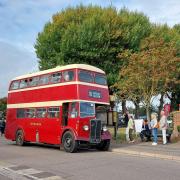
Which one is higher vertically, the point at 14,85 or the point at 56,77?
the point at 14,85

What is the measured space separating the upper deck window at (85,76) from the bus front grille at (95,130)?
6.81ft

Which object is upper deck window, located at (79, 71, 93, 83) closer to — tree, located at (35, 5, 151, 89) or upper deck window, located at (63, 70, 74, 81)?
upper deck window, located at (63, 70, 74, 81)

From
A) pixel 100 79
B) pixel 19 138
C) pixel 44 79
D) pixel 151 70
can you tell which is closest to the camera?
pixel 100 79

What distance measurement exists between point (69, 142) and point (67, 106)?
1.85m

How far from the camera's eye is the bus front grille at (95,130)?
2106 cm

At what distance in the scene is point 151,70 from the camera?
35.2 metres

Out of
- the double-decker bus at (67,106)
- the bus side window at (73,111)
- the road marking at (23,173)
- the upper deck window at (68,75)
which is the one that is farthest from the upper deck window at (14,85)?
the road marking at (23,173)

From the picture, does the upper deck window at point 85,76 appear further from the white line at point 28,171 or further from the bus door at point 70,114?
the white line at point 28,171

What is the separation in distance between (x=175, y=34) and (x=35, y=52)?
15832 millimetres

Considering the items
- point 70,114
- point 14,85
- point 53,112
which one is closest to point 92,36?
point 14,85

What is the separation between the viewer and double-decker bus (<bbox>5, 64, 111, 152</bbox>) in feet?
68.8

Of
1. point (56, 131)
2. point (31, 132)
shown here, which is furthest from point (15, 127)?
point (56, 131)

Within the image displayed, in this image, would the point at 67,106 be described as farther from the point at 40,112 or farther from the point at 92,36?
the point at 92,36

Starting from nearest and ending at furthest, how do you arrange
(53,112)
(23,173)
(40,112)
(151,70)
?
(23,173) → (53,112) → (40,112) → (151,70)
